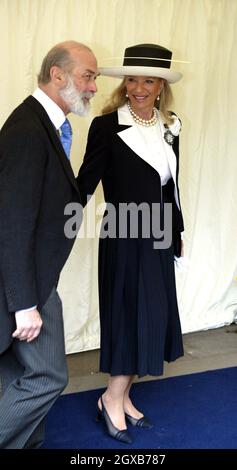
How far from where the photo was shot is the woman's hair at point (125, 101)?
239cm

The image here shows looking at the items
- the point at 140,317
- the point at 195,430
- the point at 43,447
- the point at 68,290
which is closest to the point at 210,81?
the point at 68,290

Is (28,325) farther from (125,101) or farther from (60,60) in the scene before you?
(125,101)

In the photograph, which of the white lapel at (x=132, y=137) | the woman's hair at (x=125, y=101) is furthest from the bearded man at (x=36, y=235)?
the woman's hair at (x=125, y=101)

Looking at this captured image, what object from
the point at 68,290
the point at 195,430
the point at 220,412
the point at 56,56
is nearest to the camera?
the point at 56,56

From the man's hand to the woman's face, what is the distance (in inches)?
38.9

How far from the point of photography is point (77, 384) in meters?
2.96

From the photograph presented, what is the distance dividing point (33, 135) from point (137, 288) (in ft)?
2.95

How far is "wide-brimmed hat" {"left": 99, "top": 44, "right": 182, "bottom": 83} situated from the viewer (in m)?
2.26

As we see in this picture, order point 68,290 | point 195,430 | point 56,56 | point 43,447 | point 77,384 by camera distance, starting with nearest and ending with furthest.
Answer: point 56,56, point 43,447, point 195,430, point 77,384, point 68,290

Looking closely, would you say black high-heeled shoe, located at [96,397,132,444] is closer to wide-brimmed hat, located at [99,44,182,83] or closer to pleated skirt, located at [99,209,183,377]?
pleated skirt, located at [99,209,183,377]

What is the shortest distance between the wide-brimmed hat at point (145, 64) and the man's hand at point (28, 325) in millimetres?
1026

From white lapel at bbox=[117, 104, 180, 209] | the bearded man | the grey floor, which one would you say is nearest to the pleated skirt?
white lapel at bbox=[117, 104, 180, 209]

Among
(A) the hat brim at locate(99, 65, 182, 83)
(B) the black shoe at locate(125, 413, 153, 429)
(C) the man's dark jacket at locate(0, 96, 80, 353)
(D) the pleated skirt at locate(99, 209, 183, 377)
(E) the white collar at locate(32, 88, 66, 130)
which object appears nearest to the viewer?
(C) the man's dark jacket at locate(0, 96, 80, 353)

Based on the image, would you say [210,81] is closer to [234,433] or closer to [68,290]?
[68,290]
